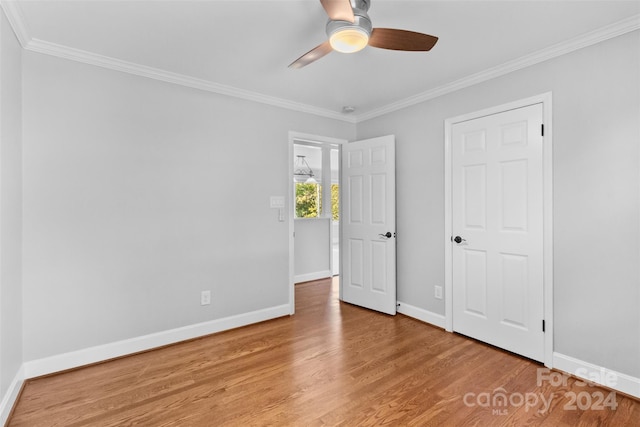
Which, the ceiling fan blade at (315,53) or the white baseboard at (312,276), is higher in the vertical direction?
the ceiling fan blade at (315,53)

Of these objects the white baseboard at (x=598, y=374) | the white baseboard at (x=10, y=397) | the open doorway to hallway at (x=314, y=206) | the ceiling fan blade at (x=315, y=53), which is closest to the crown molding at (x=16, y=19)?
the ceiling fan blade at (x=315, y=53)

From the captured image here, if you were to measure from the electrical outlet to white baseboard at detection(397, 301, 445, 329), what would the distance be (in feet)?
6.94

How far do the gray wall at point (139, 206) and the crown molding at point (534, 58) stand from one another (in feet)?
4.96

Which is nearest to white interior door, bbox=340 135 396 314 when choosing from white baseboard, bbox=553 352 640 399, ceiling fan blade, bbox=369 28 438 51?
white baseboard, bbox=553 352 640 399

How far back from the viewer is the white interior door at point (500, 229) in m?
2.57

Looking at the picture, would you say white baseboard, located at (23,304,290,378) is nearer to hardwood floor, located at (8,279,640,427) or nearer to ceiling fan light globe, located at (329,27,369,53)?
hardwood floor, located at (8,279,640,427)

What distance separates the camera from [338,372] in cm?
242

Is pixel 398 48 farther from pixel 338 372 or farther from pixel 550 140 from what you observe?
pixel 338 372

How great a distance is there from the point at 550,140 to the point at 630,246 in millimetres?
903

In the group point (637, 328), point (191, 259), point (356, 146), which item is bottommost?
point (637, 328)

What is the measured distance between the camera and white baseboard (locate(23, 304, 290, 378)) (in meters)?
2.38

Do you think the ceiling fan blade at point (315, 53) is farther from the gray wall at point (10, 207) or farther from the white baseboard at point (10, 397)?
the white baseboard at point (10, 397)

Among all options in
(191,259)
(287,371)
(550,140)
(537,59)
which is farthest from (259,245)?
(537,59)

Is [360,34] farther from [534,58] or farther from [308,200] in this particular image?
[308,200]
